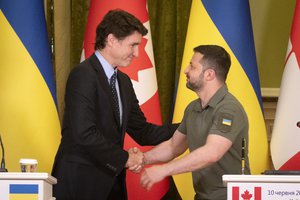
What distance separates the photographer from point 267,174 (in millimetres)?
2611

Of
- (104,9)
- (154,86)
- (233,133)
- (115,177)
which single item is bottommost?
(115,177)

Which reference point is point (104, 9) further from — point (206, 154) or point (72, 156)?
point (206, 154)

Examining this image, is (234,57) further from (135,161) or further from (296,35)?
(135,161)

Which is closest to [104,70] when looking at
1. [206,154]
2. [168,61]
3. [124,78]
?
[124,78]

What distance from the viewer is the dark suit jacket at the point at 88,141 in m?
3.28

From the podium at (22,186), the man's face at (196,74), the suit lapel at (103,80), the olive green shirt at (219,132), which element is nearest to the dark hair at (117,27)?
the suit lapel at (103,80)

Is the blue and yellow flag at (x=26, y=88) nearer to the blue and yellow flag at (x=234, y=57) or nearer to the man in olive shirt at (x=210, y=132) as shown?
the blue and yellow flag at (x=234, y=57)

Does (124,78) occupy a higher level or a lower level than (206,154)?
higher

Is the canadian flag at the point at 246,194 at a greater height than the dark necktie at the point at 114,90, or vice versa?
the dark necktie at the point at 114,90

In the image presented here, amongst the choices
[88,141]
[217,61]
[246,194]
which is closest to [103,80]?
[88,141]

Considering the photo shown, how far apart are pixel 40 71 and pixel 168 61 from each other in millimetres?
1134

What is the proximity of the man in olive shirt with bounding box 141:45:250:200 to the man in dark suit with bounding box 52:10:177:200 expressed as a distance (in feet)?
0.81

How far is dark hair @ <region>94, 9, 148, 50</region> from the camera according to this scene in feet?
11.4

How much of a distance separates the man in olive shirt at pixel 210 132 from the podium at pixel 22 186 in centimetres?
72
